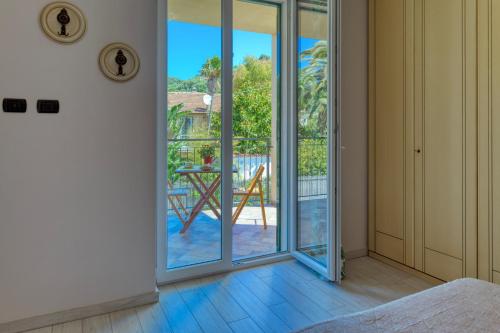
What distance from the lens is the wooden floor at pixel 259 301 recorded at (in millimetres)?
2059

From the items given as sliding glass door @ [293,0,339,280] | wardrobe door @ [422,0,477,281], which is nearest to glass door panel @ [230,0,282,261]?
sliding glass door @ [293,0,339,280]

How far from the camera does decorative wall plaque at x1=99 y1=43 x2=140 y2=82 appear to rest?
2158mm

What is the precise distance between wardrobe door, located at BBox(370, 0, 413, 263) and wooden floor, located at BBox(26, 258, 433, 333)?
0.34 m

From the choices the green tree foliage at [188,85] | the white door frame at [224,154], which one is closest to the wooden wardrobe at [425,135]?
the white door frame at [224,154]

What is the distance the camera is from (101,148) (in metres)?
2.17

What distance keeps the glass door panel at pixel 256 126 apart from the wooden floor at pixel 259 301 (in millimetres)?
528

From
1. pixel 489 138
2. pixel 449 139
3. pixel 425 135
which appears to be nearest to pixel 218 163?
pixel 425 135

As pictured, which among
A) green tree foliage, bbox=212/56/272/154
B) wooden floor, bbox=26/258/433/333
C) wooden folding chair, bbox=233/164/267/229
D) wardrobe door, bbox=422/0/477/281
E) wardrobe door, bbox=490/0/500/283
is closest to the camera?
wooden floor, bbox=26/258/433/333

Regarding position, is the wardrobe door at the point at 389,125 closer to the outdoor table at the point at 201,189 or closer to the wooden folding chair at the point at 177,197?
the outdoor table at the point at 201,189

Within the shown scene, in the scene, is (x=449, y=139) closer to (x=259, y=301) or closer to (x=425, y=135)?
(x=425, y=135)

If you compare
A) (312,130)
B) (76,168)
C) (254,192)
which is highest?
(312,130)

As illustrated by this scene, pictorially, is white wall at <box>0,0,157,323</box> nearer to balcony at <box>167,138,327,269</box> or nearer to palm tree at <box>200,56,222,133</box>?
balcony at <box>167,138,327,269</box>

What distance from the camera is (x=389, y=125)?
3.00m

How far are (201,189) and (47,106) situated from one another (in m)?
1.30
